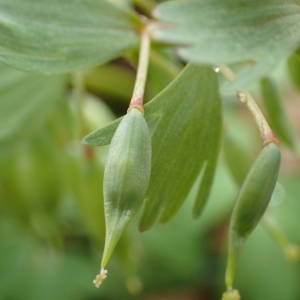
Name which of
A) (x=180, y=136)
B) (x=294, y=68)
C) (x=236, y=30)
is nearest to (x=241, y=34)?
(x=236, y=30)

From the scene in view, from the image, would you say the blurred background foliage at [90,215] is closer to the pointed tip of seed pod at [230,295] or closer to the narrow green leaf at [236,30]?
the narrow green leaf at [236,30]

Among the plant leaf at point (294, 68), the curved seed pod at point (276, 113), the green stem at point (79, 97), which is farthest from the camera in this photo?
the green stem at point (79, 97)

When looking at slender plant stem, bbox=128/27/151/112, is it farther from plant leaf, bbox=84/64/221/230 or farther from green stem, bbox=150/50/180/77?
green stem, bbox=150/50/180/77

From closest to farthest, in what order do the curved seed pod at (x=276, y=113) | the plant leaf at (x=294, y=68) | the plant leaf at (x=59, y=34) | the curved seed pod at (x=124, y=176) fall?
1. the curved seed pod at (x=124, y=176)
2. the plant leaf at (x=59, y=34)
3. the plant leaf at (x=294, y=68)
4. the curved seed pod at (x=276, y=113)

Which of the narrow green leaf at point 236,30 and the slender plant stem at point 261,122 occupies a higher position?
the narrow green leaf at point 236,30

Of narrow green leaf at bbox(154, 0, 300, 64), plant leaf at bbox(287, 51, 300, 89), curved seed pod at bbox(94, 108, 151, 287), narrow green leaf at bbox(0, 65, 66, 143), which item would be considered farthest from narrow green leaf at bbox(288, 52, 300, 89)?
narrow green leaf at bbox(0, 65, 66, 143)

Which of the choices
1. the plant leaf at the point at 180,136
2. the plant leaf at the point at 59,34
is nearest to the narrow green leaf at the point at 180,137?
the plant leaf at the point at 180,136

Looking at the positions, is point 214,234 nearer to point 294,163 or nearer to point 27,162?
point 294,163
